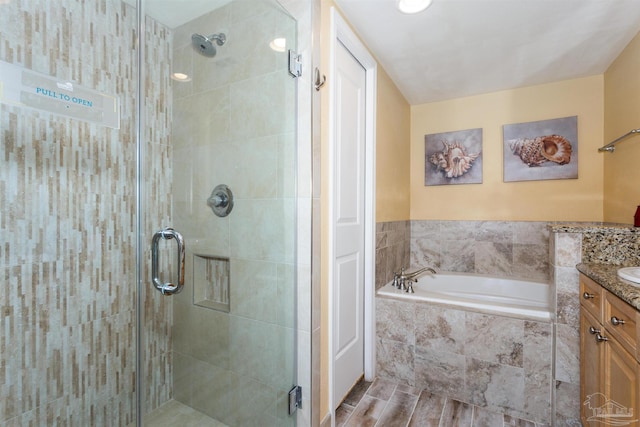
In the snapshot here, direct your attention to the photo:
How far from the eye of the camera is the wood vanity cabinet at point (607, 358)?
101 cm

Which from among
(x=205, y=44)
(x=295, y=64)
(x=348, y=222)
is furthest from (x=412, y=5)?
(x=348, y=222)

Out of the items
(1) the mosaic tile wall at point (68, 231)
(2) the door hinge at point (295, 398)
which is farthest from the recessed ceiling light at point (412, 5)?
(2) the door hinge at point (295, 398)

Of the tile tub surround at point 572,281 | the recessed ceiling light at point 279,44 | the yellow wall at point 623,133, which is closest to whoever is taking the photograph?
the recessed ceiling light at point 279,44

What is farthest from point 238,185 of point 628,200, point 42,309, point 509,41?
point 628,200

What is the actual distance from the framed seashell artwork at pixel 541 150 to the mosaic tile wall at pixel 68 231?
10.1 feet

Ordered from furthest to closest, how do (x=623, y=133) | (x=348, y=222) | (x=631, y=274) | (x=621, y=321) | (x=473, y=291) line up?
(x=473, y=291) < (x=623, y=133) < (x=348, y=222) < (x=631, y=274) < (x=621, y=321)

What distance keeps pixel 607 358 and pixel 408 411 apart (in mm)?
1072

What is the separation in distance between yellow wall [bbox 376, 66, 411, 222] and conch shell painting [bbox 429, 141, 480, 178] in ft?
1.08

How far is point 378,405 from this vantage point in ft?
6.13

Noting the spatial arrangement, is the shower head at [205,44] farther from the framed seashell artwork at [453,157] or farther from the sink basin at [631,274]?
the framed seashell artwork at [453,157]

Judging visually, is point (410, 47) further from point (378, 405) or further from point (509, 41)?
point (378, 405)

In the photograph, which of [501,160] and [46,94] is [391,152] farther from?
[46,94]

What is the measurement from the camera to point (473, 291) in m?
2.82

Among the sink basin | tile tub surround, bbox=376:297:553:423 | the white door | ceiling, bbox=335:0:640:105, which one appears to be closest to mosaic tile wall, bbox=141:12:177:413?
the white door
